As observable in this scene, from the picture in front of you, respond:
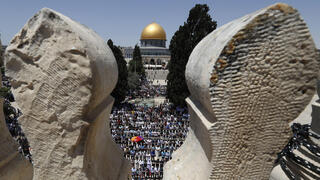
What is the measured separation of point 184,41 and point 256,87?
13.4 metres

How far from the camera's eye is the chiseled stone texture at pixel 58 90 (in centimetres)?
227

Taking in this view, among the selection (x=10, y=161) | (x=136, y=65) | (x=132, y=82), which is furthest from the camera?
(x=136, y=65)

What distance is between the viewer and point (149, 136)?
12039 millimetres

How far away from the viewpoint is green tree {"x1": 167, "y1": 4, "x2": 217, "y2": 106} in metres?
14.9

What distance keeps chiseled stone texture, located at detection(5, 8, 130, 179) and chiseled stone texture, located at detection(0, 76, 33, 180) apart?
0.28 m

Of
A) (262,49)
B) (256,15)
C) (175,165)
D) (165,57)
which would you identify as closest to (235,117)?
(262,49)

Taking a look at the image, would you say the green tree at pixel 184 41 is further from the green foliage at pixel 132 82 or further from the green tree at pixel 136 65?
the green tree at pixel 136 65

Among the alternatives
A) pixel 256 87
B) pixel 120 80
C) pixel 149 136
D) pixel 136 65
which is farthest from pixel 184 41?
pixel 136 65

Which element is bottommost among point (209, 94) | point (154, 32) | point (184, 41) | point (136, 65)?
point (209, 94)

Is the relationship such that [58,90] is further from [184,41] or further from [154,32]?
[154,32]

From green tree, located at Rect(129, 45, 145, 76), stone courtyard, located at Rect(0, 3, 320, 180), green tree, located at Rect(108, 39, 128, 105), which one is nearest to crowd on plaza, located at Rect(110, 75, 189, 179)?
green tree, located at Rect(108, 39, 128, 105)

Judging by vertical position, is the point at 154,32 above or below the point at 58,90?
above

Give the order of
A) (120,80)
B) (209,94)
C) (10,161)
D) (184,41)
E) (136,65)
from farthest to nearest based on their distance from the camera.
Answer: (136,65), (120,80), (184,41), (209,94), (10,161)

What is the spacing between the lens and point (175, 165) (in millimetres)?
3275
